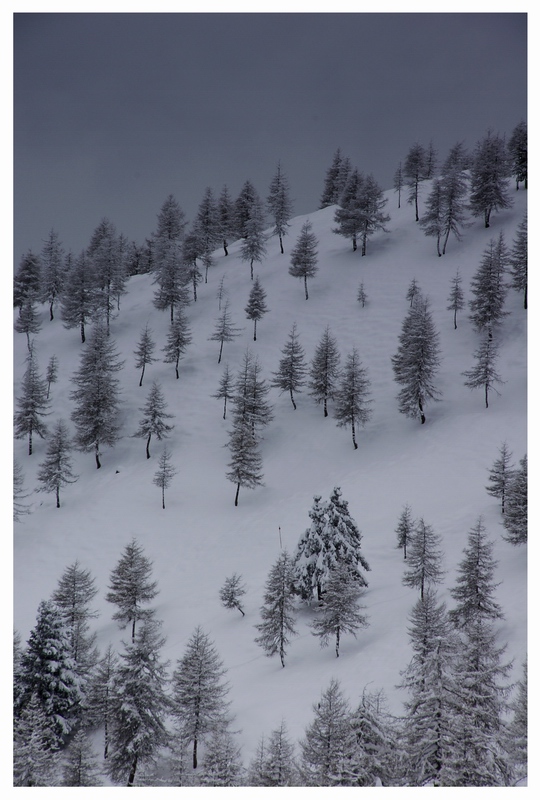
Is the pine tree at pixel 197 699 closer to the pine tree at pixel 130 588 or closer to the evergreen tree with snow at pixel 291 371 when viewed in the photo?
the pine tree at pixel 130 588

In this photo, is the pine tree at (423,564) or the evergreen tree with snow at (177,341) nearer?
the pine tree at (423,564)

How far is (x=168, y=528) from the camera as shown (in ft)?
135

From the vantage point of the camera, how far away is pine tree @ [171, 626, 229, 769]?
19266 millimetres

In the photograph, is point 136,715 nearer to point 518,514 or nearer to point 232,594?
point 232,594

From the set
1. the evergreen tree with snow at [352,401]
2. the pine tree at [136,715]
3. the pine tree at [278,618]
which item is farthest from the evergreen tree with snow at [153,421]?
the pine tree at [136,715]

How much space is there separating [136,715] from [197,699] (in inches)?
105

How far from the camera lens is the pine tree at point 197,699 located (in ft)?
63.2

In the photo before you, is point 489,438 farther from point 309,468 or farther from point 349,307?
point 349,307

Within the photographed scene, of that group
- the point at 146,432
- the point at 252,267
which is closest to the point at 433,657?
the point at 146,432

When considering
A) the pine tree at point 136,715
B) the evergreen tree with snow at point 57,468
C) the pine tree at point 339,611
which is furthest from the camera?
the evergreen tree with snow at point 57,468

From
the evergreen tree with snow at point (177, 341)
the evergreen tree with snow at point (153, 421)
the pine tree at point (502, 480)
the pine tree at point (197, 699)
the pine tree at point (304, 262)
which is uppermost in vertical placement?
the pine tree at point (304, 262)

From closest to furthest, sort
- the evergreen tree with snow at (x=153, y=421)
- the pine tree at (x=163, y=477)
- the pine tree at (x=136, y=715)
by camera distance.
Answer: the pine tree at (x=136, y=715), the pine tree at (x=163, y=477), the evergreen tree with snow at (x=153, y=421)

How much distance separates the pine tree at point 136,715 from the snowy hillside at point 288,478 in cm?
380
